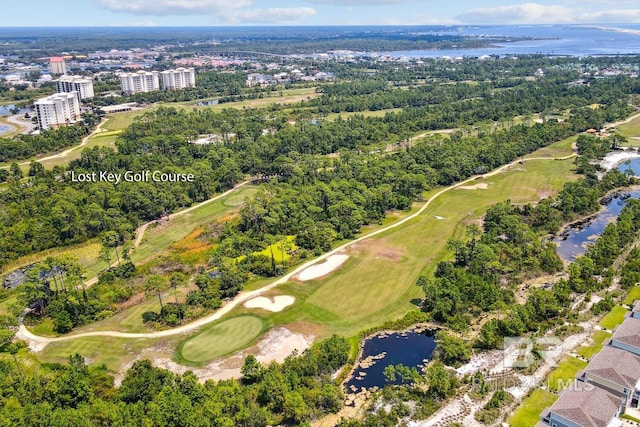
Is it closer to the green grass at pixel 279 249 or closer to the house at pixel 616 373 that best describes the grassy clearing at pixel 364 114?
the green grass at pixel 279 249

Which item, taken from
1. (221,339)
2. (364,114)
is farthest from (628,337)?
(364,114)

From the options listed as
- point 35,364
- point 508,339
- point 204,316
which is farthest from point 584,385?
point 35,364

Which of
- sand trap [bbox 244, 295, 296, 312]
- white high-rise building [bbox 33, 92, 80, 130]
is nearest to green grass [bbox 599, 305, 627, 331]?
sand trap [bbox 244, 295, 296, 312]

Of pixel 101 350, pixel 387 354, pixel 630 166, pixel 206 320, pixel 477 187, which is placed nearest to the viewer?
pixel 387 354

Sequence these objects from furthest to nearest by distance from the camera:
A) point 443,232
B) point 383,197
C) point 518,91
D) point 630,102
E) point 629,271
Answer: point 518,91
point 630,102
point 383,197
point 443,232
point 629,271

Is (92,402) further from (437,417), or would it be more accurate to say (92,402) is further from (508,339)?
(508,339)

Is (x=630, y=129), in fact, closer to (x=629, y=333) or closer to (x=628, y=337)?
(x=629, y=333)

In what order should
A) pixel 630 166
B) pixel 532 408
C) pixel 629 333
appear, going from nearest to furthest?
pixel 532 408, pixel 629 333, pixel 630 166
